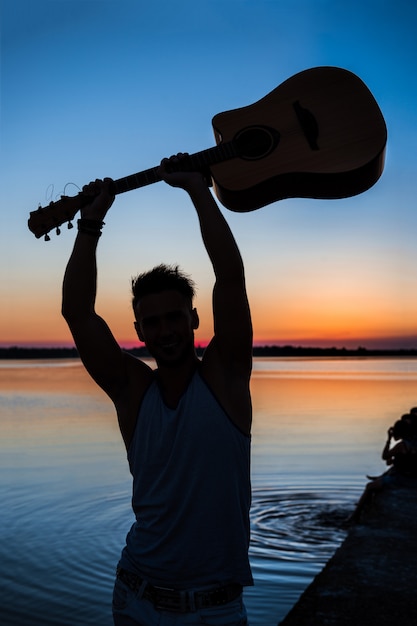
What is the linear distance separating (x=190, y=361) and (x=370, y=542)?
191 inches

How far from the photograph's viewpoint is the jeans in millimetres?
2336

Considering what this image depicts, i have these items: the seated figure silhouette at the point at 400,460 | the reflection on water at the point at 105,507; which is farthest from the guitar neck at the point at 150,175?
the seated figure silhouette at the point at 400,460

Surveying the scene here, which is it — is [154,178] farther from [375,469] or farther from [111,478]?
[375,469]

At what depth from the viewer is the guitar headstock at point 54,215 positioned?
10.1 ft

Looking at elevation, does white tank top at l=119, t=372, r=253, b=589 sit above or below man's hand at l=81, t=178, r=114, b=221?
below

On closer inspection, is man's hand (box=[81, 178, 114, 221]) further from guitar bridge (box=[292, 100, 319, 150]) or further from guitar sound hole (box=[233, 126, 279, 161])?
guitar bridge (box=[292, 100, 319, 150])

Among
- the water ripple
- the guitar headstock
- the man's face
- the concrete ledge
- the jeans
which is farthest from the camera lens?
the water ripple

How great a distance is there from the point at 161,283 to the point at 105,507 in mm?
11947

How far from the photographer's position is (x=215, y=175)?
3068 mm

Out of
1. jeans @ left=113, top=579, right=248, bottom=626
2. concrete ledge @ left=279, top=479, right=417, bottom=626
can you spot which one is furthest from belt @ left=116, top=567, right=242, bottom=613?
concrete ledge @ left=279, top=479, right=417, bottom=626

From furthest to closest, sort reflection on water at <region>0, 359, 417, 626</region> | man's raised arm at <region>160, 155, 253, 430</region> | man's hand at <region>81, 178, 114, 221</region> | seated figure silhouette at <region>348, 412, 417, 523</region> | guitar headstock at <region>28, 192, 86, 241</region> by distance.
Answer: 1. seated figure silhouette at <region>348, 412, 417, 523</region>
2. reflection on water at <region>0, 359, 417, 626</region>
3. guitar headstock at <region>28, 192, 86, 241</region>
4. man's hand at <region>81, 178, 114, 221</region>
5. man's raised arm at <region>160, 155, 253, 430</region>

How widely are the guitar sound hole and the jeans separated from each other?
194cm

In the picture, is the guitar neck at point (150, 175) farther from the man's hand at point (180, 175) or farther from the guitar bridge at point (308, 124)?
the guitar bridge at point (308, 124)

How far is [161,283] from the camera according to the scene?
271cm
